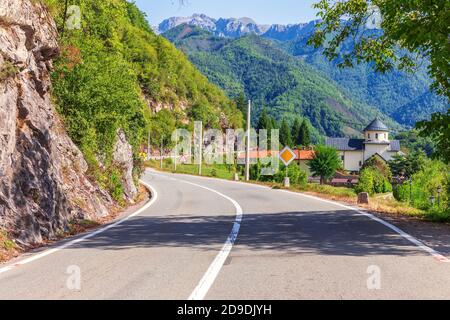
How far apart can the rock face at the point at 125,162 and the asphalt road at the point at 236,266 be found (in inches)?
455

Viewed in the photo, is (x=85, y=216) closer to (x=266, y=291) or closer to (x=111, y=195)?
(x=111, y=195)

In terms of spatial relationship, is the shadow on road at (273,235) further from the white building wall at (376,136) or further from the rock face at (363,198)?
the white building wall at (376,136)

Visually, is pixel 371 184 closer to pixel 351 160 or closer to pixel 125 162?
pixel 351 160

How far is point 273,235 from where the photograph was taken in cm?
1087

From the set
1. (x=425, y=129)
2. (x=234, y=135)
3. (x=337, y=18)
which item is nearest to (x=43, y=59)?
(x=337, y=18)

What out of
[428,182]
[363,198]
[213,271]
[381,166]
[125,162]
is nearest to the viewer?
[213,271]

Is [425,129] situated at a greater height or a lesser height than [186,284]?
greater

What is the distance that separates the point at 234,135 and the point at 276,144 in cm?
1249

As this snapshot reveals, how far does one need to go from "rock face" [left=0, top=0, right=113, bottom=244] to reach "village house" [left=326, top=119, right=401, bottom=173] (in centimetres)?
13968

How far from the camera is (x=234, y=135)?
460 ft

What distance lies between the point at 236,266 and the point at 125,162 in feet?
60.1

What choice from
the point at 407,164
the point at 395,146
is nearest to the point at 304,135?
the point at 395,146

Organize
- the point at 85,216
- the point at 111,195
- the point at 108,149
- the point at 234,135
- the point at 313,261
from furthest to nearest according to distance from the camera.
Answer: the point at 234,135 < the point at 108,149 < the point at 111,195 < the point at 85,216 < the point at 313,261

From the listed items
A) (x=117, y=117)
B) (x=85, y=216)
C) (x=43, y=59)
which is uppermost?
(x=43, y=59)
